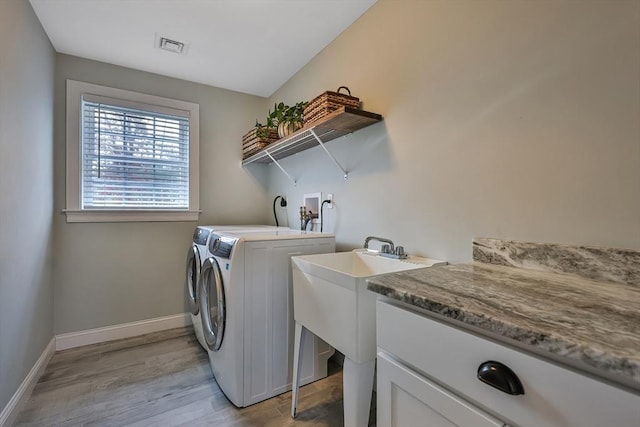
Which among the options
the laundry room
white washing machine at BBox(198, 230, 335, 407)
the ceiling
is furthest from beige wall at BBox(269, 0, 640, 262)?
white washing machine at BBox(198, 230, 335, 407)

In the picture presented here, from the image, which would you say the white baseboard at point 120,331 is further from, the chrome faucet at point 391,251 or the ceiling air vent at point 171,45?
the ceiling air vent at point 171,45

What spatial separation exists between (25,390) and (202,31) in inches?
97.5

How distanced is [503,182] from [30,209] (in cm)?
256

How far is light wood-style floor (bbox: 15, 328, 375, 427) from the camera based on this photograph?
1.49 metres

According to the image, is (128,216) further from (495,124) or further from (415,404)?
(495,124)

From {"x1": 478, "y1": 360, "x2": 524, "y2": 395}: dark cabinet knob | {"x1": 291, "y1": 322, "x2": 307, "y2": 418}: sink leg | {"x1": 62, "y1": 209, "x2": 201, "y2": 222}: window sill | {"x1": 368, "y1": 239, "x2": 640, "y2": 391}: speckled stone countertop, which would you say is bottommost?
{"x1": 291, "y1": 322, "x2": 307, "y2": 418}: sink leg

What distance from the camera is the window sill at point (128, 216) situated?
7.54 ft

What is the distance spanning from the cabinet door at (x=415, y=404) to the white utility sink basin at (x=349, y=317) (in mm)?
222

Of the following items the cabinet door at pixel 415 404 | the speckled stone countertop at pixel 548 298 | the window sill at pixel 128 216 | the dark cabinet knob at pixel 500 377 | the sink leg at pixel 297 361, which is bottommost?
the sink leg at pixel 297 361

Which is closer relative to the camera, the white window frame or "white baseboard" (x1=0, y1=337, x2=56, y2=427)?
"white baseboard" (x1=0, y1=337, x2=56, y2=427)

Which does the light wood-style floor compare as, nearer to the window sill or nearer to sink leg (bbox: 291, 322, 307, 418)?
sink leg (bbox: 291, 322, 307, 418)

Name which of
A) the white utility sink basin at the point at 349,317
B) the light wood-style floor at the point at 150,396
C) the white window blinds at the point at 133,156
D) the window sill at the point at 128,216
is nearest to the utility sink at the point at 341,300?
the white utility sink basin at the point at 349,317

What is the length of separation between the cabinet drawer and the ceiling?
186 centimetres

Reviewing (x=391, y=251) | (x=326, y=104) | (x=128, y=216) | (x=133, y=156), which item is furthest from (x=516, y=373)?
(x=133, y=156)
